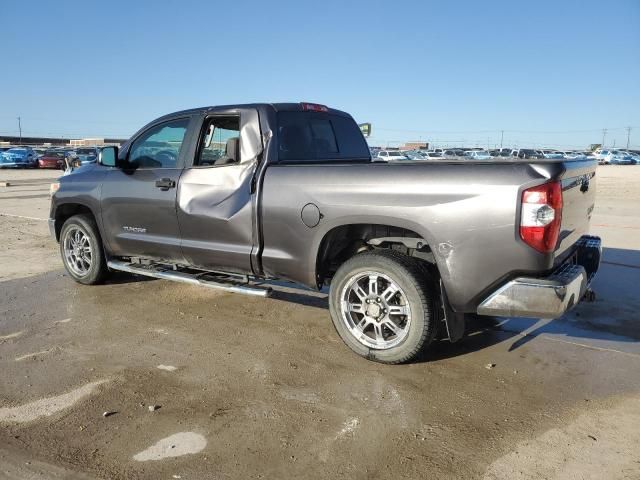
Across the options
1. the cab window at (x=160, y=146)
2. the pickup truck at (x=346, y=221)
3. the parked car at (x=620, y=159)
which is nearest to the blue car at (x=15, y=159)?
the pickup truck at (x=346, y=221)

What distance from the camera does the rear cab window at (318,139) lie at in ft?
15.3

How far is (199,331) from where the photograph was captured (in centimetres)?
469

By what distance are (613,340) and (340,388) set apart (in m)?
2.49

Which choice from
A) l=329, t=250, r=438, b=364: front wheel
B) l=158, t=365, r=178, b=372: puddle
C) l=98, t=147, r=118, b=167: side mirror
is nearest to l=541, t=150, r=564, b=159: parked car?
l=329, t=250, r=438, b=364: front wheel

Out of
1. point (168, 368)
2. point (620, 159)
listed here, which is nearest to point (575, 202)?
point (168, 368)

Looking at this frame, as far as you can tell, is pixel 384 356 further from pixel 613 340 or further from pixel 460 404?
pixel 613 340

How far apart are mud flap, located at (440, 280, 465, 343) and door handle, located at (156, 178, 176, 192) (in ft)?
8.86

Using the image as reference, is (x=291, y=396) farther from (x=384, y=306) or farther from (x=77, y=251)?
(x=77, y=251)

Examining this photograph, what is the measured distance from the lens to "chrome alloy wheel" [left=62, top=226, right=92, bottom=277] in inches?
239

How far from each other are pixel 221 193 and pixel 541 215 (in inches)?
102

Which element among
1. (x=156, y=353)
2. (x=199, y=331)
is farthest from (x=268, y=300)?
(x=156, y=353)

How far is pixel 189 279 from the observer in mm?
4879

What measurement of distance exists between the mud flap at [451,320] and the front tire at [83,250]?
157 inches

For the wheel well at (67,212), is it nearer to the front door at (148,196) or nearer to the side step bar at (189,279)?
the front door at (148,196)
